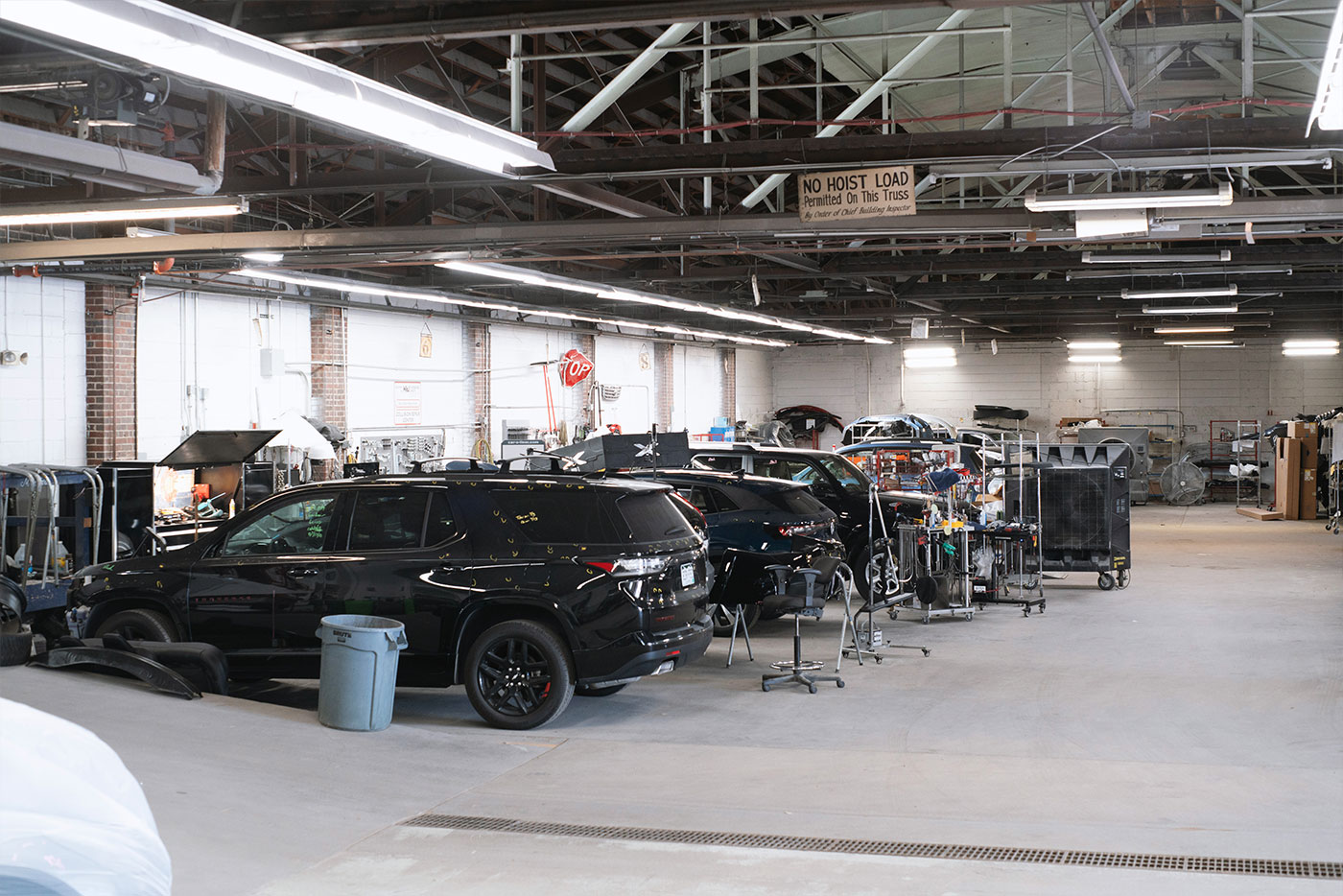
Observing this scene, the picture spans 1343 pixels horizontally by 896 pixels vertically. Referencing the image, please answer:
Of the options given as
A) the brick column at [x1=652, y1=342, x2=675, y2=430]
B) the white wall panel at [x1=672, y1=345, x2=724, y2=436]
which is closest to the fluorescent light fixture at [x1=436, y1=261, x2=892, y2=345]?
the brick column at [x1=652, y1=342, x2=675, y2=430]

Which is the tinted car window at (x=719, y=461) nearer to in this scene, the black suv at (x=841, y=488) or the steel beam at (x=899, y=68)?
the black suv at (x=841, y=488)

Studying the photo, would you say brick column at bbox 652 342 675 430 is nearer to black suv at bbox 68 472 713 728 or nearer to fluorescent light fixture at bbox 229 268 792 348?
fluorescent light fixture at bbox 229 268 792 348

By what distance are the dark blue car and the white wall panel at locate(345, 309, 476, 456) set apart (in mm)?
10070

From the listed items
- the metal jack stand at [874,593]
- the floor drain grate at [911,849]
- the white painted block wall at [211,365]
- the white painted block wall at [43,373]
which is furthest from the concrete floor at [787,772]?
the white painted block wall at [211,365]

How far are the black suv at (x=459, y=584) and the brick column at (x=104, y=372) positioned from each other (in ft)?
23.5

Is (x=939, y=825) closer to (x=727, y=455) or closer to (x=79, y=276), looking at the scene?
(x=727, y=455)

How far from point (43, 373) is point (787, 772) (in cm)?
1182

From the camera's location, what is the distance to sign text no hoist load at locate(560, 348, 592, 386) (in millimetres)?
25227

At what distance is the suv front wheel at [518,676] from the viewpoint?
7582 millimetres

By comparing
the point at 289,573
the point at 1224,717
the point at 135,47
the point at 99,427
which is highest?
the point at 135,47

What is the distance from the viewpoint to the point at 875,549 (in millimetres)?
12703

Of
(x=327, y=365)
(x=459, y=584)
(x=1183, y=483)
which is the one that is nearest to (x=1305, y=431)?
(x=1183, y=483)

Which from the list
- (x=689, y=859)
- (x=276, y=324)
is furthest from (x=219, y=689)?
(x=276, y=324)

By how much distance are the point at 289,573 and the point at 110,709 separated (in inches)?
56.8
